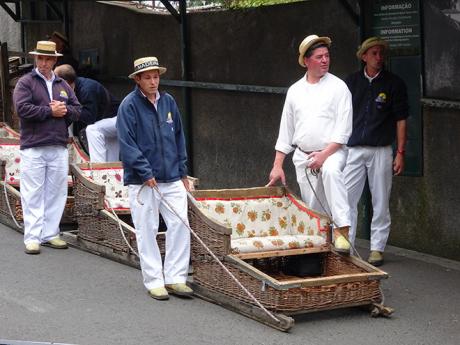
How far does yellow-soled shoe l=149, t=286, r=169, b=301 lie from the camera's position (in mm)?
8852

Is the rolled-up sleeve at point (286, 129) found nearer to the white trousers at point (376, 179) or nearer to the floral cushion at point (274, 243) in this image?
the floral cushion at point (274, 243)

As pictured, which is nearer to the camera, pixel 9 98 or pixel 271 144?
pixel 271 144

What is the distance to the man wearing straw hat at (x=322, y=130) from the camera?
29.5ft

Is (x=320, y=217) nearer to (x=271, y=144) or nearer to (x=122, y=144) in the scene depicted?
(x=122, y=144)

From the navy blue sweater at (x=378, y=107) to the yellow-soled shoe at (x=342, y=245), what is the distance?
1.77 metres

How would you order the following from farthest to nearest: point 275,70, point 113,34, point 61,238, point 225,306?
1. point 113,34
2. point 275,70
3. point 61,238
4. point 225,306

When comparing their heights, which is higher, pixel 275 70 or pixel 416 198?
pixel 275 70

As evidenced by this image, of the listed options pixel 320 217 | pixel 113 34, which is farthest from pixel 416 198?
pixel 113 34

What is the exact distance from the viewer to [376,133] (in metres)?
10.2

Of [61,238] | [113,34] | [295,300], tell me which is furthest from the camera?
[113,34]

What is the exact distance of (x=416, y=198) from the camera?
35.3ft

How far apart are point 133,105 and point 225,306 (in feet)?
6.11

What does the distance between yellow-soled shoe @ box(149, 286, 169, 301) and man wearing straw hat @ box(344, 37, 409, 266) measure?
7.11 feet

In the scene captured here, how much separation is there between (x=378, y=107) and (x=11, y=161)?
16.7 ft
